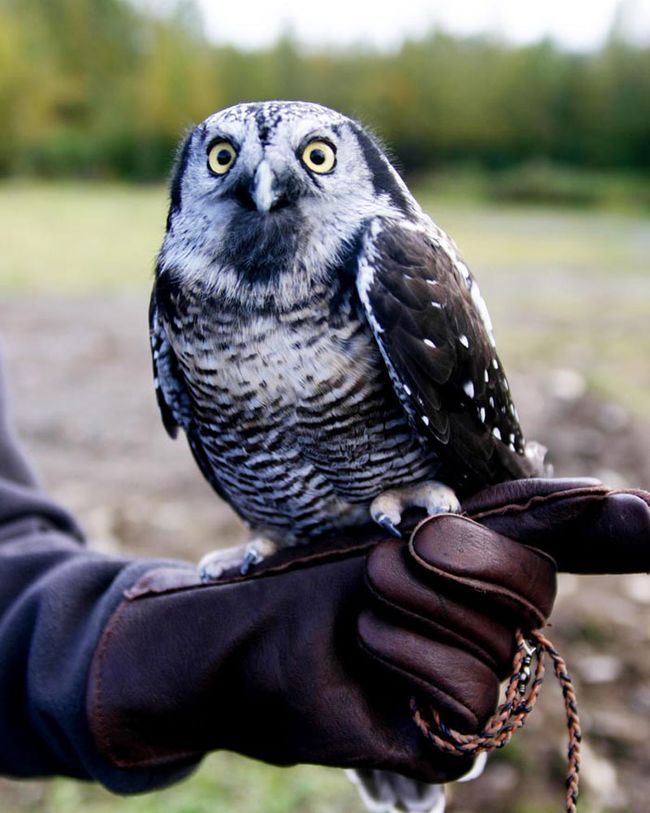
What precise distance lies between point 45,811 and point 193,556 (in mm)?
1792

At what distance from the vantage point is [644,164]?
1244 inches

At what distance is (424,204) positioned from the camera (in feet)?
88.6

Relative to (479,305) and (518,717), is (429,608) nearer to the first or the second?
(518,717)

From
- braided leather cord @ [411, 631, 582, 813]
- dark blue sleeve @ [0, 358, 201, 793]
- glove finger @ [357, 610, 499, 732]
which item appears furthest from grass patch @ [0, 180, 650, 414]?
braided leather cord @ [411, 631, 582, 813]

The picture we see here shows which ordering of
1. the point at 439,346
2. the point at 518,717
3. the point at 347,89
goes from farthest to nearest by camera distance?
the point at 347,89, the point at 439,346, the point at 518,717

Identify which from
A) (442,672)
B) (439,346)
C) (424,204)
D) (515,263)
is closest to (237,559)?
(442,672)

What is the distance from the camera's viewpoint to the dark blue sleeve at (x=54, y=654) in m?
2.41

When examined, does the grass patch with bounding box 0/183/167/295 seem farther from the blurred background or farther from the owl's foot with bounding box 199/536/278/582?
the owl's foot with bounding box 199/536/278/582

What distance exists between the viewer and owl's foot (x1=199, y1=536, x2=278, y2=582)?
2.51 meters

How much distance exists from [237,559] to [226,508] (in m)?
3.26

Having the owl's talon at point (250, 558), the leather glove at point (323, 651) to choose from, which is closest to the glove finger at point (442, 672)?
the leather glove at point (323, 651)

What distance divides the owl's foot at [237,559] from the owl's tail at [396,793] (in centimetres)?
80

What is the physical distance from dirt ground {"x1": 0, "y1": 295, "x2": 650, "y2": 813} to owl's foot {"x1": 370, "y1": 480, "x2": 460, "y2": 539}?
1.71 metres

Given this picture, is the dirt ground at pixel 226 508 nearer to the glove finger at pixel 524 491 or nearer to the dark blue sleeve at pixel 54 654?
the dark blue sleeve at pixel 54 654
